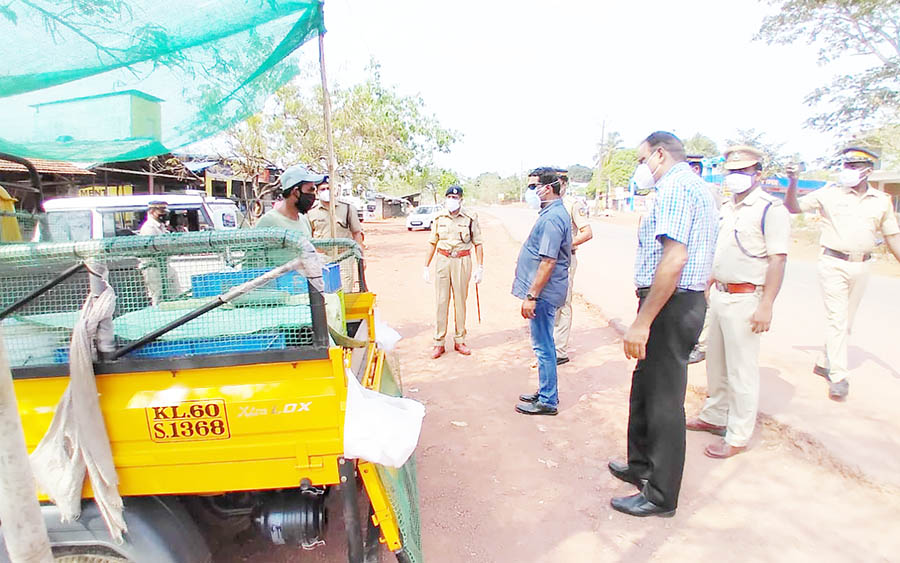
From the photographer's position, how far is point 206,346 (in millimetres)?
1824

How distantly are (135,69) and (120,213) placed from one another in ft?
19.9

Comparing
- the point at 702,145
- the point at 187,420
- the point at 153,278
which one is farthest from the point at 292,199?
the point at 702,145

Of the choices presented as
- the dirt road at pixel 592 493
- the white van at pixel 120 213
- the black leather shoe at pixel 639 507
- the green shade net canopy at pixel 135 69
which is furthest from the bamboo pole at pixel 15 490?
the white van at pixel 120 213

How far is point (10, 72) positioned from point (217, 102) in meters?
0.93

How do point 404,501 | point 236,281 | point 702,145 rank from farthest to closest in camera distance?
point 702,145 < point 404,501 < point 236,281

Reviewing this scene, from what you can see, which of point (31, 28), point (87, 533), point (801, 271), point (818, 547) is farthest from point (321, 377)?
point (801, 271)

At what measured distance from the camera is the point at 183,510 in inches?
76.2

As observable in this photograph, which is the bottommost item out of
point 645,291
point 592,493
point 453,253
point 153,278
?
point 592,493

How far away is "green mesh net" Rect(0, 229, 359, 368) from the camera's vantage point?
1.72 metres

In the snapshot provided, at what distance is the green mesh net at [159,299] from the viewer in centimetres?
172

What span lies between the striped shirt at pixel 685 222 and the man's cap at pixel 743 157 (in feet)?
3.23

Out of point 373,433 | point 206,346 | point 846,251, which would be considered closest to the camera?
point 373,433

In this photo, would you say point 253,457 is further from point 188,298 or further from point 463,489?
point 463,489

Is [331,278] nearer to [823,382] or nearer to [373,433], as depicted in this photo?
[373,433]
